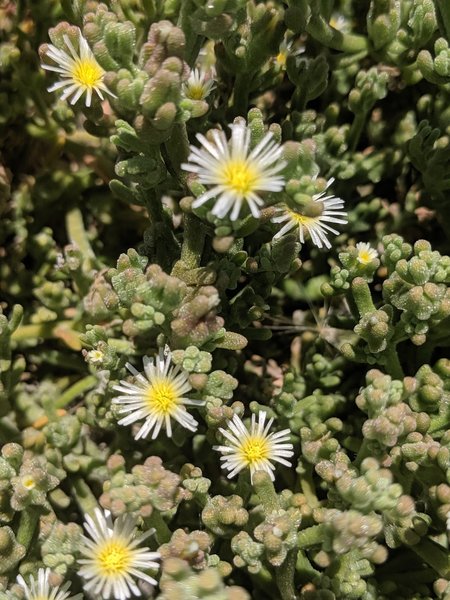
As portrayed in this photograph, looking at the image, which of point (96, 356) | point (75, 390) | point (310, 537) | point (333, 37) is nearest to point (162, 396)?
point (96, 356)

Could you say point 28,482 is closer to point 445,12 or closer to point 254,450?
point 254,450

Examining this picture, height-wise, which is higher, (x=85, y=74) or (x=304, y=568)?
(x=85, y=74)

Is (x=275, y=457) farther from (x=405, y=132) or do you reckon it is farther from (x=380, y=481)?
(x=405, y=132)

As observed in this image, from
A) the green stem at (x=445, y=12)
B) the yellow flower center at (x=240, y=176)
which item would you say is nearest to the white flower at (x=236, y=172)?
the yellow flower center at (x=240, y=176)

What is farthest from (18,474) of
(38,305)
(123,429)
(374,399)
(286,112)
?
(286,112)

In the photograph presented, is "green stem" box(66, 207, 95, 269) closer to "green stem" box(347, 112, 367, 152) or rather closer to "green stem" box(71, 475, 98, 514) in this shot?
"green stem" box(71, 475, 98, 514)

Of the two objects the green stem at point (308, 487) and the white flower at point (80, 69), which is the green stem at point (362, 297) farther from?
the white flower at point (80, 69)
